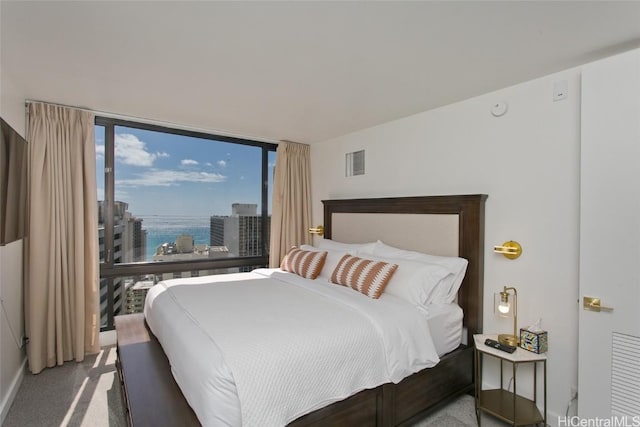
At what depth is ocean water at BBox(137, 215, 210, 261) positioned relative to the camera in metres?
3.73

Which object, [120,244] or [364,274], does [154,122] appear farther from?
[364,274]

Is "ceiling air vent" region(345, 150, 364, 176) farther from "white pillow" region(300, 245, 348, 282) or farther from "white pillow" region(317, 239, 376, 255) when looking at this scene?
"white pillow" region(300, 245, 348, 282)

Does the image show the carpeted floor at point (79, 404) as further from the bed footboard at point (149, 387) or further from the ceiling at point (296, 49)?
the ceiling at point (296, 49)

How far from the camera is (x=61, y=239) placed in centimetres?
301

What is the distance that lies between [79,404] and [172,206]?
2.11 metres

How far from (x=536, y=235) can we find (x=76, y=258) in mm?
3972

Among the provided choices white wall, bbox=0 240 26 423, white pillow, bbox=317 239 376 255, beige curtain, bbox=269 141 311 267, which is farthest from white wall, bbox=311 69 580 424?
white wall, bbox=0 240 26 423

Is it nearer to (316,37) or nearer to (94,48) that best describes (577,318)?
(316,37)

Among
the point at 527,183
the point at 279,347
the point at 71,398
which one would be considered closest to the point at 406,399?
the point at 279,347

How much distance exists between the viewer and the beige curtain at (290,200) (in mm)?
4328

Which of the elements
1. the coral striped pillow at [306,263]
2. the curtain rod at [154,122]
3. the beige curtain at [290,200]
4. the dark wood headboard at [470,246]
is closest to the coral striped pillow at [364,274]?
the coral striped pillow at [306,263]

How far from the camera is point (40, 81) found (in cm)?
247

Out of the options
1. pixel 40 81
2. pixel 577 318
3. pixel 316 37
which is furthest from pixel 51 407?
pixel 577 318

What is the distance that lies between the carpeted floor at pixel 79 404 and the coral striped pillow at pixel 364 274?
954 millimetres
